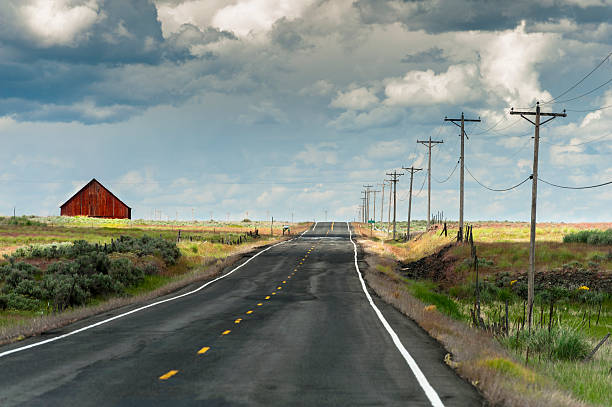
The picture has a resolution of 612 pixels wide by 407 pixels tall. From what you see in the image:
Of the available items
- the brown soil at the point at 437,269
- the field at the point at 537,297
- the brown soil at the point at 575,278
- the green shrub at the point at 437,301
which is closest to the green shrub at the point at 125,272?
the field at the point at 537,297

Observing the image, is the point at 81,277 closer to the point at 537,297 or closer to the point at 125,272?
the point at 125,272

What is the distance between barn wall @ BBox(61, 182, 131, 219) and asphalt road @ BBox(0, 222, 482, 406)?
111 metres

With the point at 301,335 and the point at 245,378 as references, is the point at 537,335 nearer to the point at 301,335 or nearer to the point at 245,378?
the point at 301,335

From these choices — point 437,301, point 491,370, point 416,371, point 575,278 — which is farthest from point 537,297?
point 416,371

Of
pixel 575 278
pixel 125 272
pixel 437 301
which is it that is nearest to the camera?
pixel 437 301

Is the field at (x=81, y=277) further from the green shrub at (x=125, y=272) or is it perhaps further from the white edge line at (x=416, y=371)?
the white edge line at (x=416, y=371)

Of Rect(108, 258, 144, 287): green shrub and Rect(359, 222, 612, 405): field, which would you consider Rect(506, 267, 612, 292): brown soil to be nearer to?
Rect(359, 222, 612, 405): field

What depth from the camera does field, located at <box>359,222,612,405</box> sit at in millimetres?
12422

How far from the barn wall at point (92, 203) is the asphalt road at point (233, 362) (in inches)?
4385

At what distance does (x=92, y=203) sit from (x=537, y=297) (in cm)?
11114

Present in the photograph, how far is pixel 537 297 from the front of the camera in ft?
105

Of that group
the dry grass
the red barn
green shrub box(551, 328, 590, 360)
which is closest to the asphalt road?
the dry grass

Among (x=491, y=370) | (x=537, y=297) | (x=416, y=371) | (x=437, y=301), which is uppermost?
(x=491, y=370)

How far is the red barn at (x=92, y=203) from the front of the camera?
127375mm
